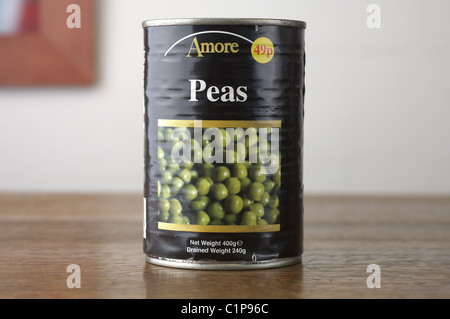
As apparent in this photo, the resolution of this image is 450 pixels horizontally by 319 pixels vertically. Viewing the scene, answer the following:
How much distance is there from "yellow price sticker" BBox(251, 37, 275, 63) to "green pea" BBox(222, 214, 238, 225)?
0.59ft

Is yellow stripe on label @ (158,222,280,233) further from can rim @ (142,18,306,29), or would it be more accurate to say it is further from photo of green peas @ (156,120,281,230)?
can rim @ (142,18,306,29)

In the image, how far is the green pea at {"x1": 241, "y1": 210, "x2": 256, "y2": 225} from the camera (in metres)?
0.83

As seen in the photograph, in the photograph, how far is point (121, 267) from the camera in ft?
2.74

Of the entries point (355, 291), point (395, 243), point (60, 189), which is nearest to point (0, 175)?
point (60, 189)

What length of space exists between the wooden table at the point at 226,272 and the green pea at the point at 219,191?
0.09 meters

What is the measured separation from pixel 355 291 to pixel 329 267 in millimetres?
125

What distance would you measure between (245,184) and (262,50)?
0.15 m

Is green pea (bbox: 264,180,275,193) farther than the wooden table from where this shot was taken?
Yes

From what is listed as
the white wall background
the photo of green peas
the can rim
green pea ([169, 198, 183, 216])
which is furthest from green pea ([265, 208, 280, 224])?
the white wall background

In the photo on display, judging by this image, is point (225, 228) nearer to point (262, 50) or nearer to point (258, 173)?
point (258, 173)

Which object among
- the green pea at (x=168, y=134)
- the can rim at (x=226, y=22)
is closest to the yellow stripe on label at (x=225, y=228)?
the green pea at (x=168, y=134)

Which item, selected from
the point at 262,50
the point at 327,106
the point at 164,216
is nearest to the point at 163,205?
the point at 164,216

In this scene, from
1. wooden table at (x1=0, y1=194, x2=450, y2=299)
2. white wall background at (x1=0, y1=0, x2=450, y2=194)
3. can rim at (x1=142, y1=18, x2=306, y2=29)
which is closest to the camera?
wooden table at (x1=0, y1=194, x2=450, y2=299)
